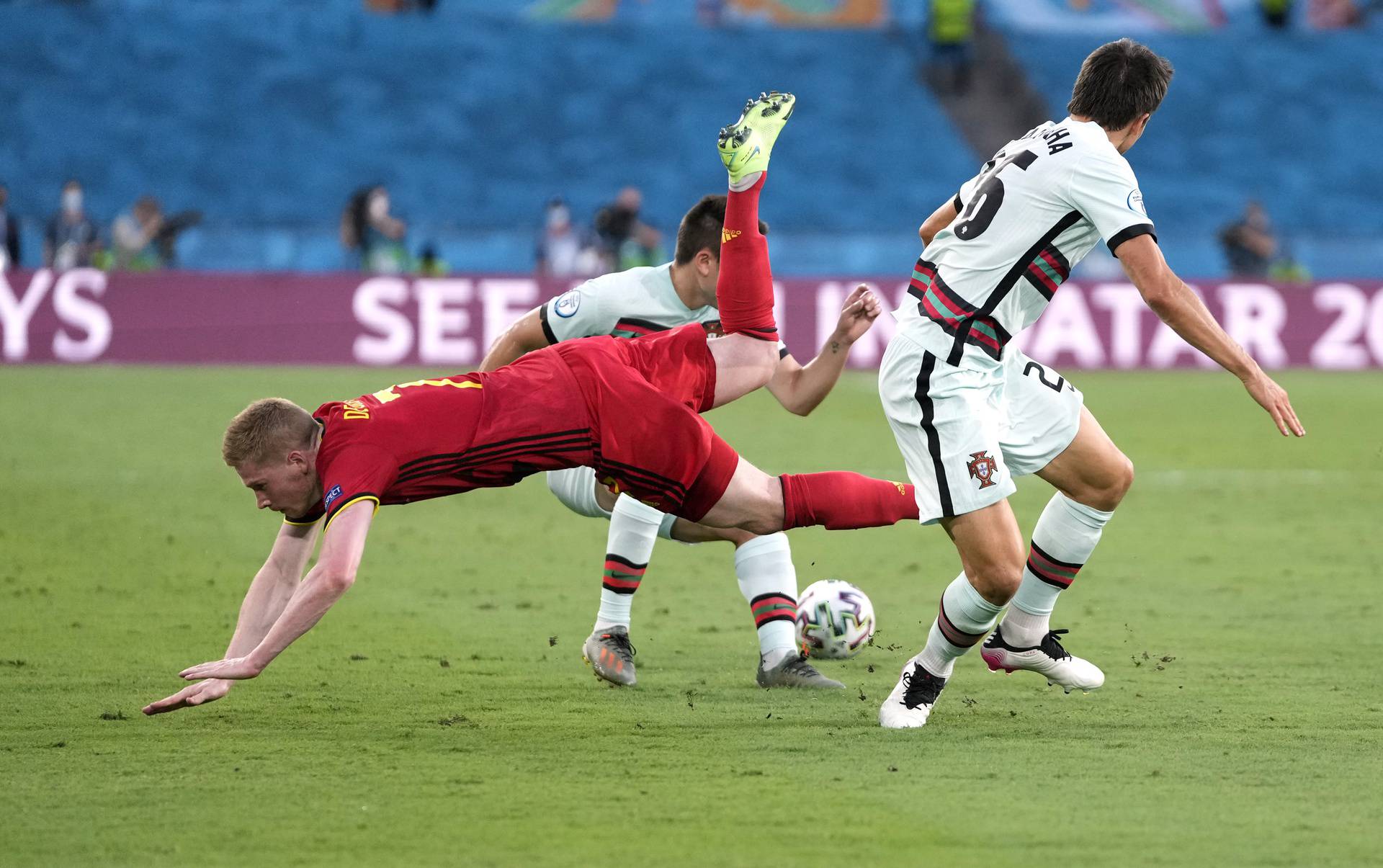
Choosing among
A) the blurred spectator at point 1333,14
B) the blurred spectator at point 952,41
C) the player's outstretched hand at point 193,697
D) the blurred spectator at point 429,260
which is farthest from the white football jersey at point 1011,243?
the blurred spectator at point 1333,14

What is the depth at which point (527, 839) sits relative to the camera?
14.1 ft

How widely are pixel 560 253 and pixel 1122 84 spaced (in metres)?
18.3

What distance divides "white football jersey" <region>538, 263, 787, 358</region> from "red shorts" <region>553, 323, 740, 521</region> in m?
1.04

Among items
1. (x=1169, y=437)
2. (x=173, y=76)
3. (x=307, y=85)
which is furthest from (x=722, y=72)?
(x=1169, y=437)

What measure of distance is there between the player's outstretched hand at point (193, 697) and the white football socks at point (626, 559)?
170cm

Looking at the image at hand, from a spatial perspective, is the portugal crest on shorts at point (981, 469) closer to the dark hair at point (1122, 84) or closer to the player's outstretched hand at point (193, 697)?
the dark hair at point (1122, 84)

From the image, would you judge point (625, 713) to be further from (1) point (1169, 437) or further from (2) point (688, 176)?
(2) point (688, 176)

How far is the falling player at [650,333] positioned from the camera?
6246mm

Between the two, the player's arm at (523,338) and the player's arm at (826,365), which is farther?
the player's arm at (523,338)

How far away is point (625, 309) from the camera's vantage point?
686cm

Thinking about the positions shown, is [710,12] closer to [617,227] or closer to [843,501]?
[617,227]

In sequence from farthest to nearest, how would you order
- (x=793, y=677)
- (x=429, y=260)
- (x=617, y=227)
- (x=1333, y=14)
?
(x=1333, y=14), (x=617, y=227), (x=429, y=260), (x=793, y=677)

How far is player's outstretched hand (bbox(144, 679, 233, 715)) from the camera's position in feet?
16.8

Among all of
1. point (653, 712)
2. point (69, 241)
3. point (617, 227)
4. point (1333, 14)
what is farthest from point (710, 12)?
point (653, 712)
